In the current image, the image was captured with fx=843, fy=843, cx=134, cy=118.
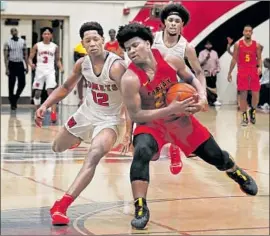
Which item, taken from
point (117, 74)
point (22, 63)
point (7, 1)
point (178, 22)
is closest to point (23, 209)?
point (117, 74)

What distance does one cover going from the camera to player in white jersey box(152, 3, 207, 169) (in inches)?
245

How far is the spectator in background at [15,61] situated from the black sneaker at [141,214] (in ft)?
43.4

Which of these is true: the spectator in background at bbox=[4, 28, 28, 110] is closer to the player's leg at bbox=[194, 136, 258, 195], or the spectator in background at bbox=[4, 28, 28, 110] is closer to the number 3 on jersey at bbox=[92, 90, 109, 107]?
the number 3 on jersey at bbox=[92, 90, 109, 107]

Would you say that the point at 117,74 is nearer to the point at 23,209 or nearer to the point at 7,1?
the point at 23,209

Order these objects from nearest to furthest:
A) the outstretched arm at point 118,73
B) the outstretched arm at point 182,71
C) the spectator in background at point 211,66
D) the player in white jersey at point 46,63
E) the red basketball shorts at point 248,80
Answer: the outstretched arm at point 182,71, the outstretched arm at point 118,73, the red basketball shorts at point 248,80, the player in white jersey at point 46,63, the spectator in background at point 211,66

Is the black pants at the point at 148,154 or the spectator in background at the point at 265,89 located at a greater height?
the black pants at the point at 148,154

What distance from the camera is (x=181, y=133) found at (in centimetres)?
610

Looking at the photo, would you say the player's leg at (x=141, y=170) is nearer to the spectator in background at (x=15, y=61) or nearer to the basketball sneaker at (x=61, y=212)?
the basketball sneaker at (x=61, y=212)

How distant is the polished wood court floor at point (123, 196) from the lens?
6594 mm

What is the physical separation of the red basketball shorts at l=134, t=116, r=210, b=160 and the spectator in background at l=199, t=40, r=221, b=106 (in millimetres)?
14624

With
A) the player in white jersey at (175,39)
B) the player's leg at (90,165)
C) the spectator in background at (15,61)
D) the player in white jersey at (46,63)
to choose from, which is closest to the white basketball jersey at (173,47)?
the player in white jersey at (175,39)

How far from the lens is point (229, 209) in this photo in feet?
24.1

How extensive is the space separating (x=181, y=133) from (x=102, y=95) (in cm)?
89

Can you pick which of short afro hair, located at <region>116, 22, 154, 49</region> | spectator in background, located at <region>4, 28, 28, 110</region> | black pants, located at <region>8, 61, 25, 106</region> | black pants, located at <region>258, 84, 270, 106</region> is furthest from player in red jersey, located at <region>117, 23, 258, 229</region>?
black pants, located at <region>258, 84, 270, 106</region>
